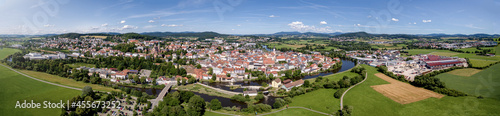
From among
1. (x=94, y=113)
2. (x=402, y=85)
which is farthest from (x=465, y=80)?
(x=94, y=113)

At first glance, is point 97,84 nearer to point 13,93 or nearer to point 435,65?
point 13,93

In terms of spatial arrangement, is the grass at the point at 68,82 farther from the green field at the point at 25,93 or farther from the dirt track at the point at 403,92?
the dirt track at the point at 403,92

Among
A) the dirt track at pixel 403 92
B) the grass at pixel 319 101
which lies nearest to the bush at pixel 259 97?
the grass at pixel 319 101

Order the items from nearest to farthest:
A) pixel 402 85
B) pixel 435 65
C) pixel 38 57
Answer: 1. pixel 402 85
2. pixel 435 65
3. pixel 38 57

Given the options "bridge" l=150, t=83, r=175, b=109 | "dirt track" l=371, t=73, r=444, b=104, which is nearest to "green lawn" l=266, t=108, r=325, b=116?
"dirt track" l=371, t=73, r=444, b=104

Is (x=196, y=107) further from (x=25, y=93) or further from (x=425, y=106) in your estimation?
(x=425, y=106)

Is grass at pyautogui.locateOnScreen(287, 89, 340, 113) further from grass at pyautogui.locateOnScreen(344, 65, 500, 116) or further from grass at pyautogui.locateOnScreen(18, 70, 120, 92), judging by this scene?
grass at pyautogui.locateOnScreen(18, 70, 120, 92)
